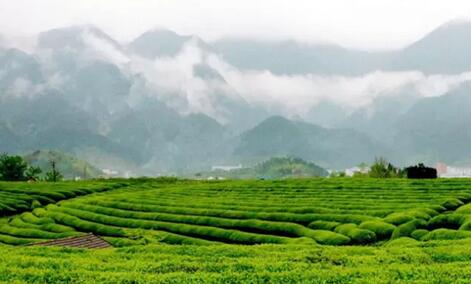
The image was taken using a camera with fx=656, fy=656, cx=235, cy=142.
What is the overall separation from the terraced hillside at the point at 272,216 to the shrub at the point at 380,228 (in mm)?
71

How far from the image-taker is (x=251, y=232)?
51781 mm

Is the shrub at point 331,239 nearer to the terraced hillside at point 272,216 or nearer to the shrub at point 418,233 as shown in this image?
the terraced hillside at point 272,216

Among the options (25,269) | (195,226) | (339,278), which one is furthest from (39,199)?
(339,278)

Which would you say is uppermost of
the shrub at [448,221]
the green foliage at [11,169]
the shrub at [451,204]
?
the green foliage at [11,169]

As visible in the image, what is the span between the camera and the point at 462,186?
70812mm

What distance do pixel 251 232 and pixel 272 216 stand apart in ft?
9.91

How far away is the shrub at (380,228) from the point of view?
44938 millimetres

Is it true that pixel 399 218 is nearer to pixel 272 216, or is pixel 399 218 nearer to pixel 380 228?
pixel 380 228

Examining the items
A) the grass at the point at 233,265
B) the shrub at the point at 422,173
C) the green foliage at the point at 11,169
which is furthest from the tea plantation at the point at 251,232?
the green foliage at the point at 11,169

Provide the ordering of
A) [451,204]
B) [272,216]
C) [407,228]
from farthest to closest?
1. [451,204]
2. [272,216]
3. [407,228]

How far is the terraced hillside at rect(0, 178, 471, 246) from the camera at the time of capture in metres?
45.9

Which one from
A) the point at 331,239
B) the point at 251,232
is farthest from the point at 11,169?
the point at 331,239

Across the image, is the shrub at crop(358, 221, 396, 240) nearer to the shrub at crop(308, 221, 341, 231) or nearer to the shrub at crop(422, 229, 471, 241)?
the shrub at crop(308, 221, 341, 231)

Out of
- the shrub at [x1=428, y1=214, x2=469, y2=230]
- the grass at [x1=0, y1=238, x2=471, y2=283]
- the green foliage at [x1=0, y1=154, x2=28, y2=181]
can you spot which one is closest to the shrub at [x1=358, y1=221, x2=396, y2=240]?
the shrub at [x1=428, y1=214, x2=469, y2=230]
